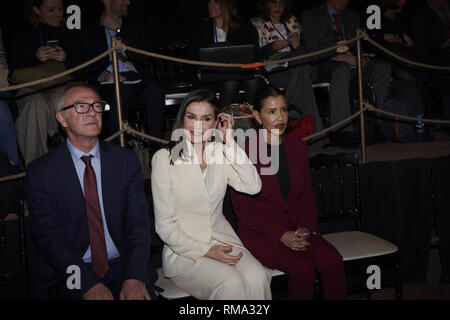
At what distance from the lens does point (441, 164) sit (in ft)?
11.0

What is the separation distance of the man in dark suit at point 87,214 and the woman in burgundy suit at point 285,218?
0.63m

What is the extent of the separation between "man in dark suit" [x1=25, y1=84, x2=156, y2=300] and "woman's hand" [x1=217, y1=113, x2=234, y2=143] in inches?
19.4

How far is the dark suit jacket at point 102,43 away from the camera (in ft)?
12.4

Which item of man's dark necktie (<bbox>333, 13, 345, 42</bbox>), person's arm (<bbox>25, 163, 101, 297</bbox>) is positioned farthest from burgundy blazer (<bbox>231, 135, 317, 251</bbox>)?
man's dark necktie (<bbox>333, 13, 345, 42</bbox>)

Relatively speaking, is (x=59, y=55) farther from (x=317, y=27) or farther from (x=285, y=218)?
(x=317, y=27)

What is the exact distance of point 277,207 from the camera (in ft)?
8.52

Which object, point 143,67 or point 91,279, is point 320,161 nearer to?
point 91,279

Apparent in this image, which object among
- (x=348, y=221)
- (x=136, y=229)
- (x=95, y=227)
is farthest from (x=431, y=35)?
(x=95, y=227)

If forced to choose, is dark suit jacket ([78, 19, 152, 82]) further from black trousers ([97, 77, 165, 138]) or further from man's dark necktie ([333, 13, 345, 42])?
man's dark necktie ([333, 13, 345, 42])

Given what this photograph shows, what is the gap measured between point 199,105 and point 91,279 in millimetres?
1002

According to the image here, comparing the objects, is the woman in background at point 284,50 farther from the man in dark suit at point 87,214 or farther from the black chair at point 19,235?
the black chair at point 19,235

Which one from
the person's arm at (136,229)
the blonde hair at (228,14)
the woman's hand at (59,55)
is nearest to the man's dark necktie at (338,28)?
the blonde hair at (228,14)

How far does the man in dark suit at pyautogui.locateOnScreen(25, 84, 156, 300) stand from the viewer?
2023mm
